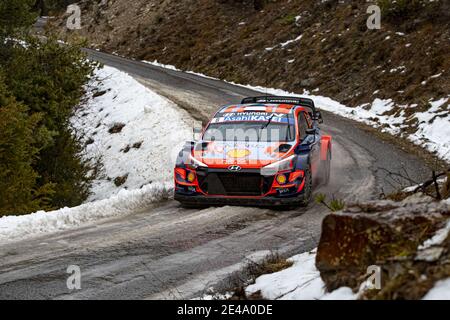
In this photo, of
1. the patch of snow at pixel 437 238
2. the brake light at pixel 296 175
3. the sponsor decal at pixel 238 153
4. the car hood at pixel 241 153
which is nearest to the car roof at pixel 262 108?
the car hood at pixel 241 153

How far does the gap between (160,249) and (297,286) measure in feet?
9.22

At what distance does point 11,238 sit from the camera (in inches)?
324

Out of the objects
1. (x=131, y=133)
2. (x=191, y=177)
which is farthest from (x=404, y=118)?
(x=191, y=177)

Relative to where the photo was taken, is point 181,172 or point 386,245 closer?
point 386,245

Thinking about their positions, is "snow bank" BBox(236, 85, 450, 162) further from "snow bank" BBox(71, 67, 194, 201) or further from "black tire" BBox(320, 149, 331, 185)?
"snow bank" BBox(71, 67, 194, 201)

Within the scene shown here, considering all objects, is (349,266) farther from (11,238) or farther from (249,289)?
(11,238)

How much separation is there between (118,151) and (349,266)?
50.4ft

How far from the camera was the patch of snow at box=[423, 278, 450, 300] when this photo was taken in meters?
3.71

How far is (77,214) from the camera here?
376 inches

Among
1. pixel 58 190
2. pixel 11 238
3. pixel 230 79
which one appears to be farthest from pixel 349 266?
pixel 230 79

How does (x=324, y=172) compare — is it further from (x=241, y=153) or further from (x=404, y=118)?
(x=404, y=118)

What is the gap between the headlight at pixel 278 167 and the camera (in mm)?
10148

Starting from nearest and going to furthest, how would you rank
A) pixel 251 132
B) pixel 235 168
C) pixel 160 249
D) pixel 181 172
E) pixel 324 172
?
pixel 160 249, pixel 235 168, pixel 181 172, pixel 251 132, pixel 324 172

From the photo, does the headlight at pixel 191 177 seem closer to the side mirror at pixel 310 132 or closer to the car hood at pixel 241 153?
the car hood at pixel 241 153
